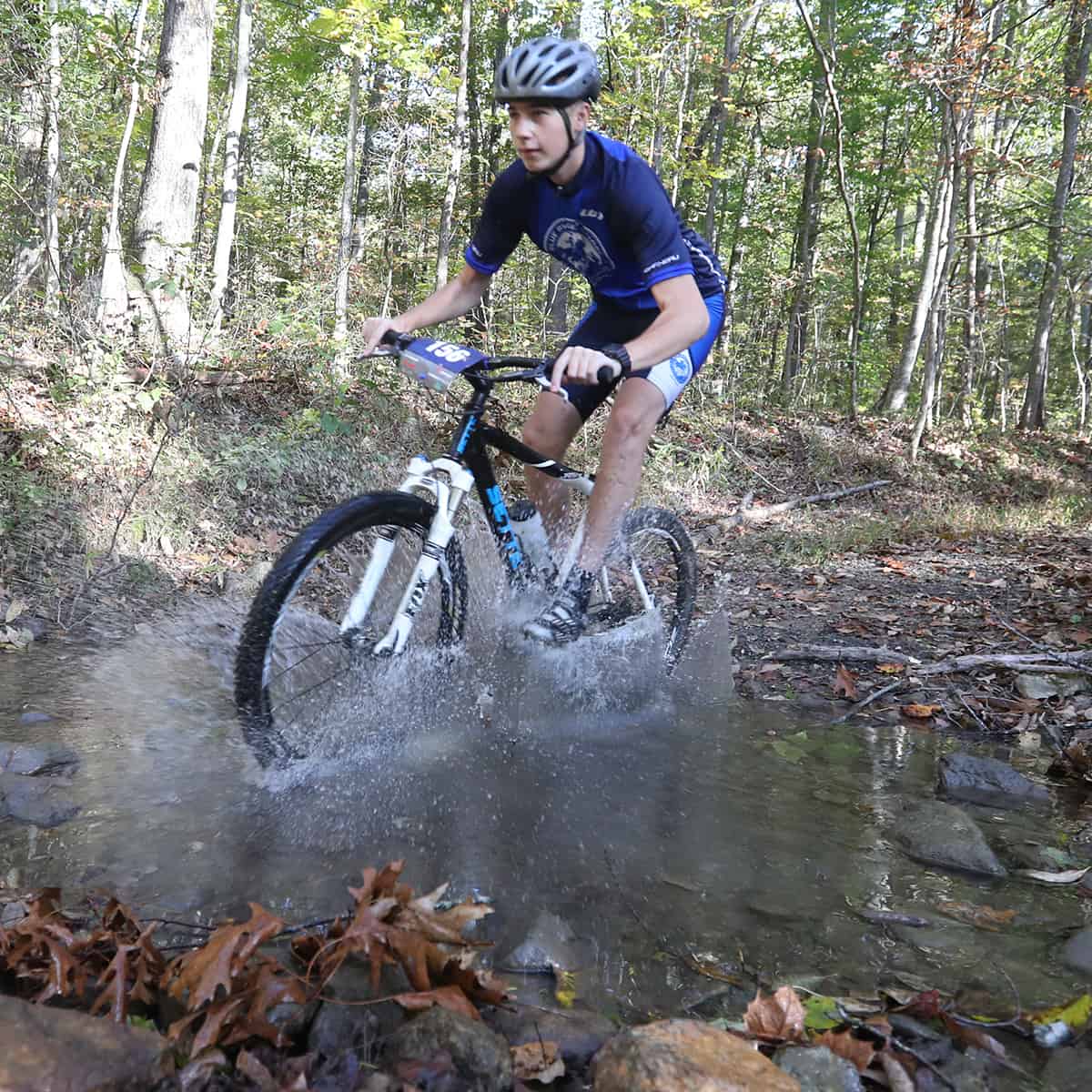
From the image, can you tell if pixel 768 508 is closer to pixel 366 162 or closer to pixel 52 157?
pixel 52 157

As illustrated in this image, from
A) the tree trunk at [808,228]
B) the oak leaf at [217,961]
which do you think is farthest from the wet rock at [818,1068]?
the tree trunk at [808,228]

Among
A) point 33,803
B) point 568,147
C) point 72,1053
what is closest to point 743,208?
point 568,147

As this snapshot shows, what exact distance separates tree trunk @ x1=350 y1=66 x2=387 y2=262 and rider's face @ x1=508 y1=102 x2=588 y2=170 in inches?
409

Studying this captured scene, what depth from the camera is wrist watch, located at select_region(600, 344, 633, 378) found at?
2766mm

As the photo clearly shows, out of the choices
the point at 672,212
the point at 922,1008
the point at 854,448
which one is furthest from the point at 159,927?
the point at 854,448

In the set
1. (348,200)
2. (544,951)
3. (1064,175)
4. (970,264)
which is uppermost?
(1064,175)

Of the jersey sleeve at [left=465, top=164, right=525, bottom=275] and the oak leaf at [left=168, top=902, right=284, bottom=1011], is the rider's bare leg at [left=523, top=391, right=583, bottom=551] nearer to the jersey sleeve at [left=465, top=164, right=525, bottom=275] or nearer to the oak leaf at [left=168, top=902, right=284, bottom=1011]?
the jersey sleeve at [left=465, top=164, right=525, bottom=275]

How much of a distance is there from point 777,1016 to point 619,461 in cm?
232

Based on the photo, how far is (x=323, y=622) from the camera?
8.74 ft

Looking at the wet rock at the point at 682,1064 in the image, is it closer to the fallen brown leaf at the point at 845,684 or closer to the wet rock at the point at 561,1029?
the wet rock at the point at 561,1029

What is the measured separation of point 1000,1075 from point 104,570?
4506 mm

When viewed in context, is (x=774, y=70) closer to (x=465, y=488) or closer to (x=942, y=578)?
(x=942, y=578)

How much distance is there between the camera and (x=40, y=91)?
739 cm

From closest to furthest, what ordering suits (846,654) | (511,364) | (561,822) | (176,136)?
(561,822) < (511,364) < (846,654) < (176,136)
